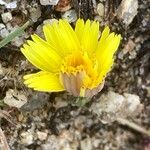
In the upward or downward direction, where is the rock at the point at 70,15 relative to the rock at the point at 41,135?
upward

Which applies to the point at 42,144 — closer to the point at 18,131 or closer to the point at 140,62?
the point at 18,131

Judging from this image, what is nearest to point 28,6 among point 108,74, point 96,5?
point 96,5

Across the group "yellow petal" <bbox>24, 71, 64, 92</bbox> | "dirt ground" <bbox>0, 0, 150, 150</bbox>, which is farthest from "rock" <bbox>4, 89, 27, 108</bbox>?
"yellow petal" <bbox>24, 71, 64, 92</bbox>

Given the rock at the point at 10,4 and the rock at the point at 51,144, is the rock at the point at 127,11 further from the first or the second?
the rock at the point at 51,144

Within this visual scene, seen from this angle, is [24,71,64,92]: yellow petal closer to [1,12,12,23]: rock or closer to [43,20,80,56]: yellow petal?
[43,20,80,56]: yellow petal

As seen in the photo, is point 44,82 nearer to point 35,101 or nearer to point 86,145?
point 35,101

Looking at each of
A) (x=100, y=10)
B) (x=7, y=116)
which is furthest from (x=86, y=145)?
(x=100, y=10)

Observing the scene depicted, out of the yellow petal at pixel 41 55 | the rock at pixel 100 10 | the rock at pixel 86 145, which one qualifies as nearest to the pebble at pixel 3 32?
the yellow petal at pixel 41 55
